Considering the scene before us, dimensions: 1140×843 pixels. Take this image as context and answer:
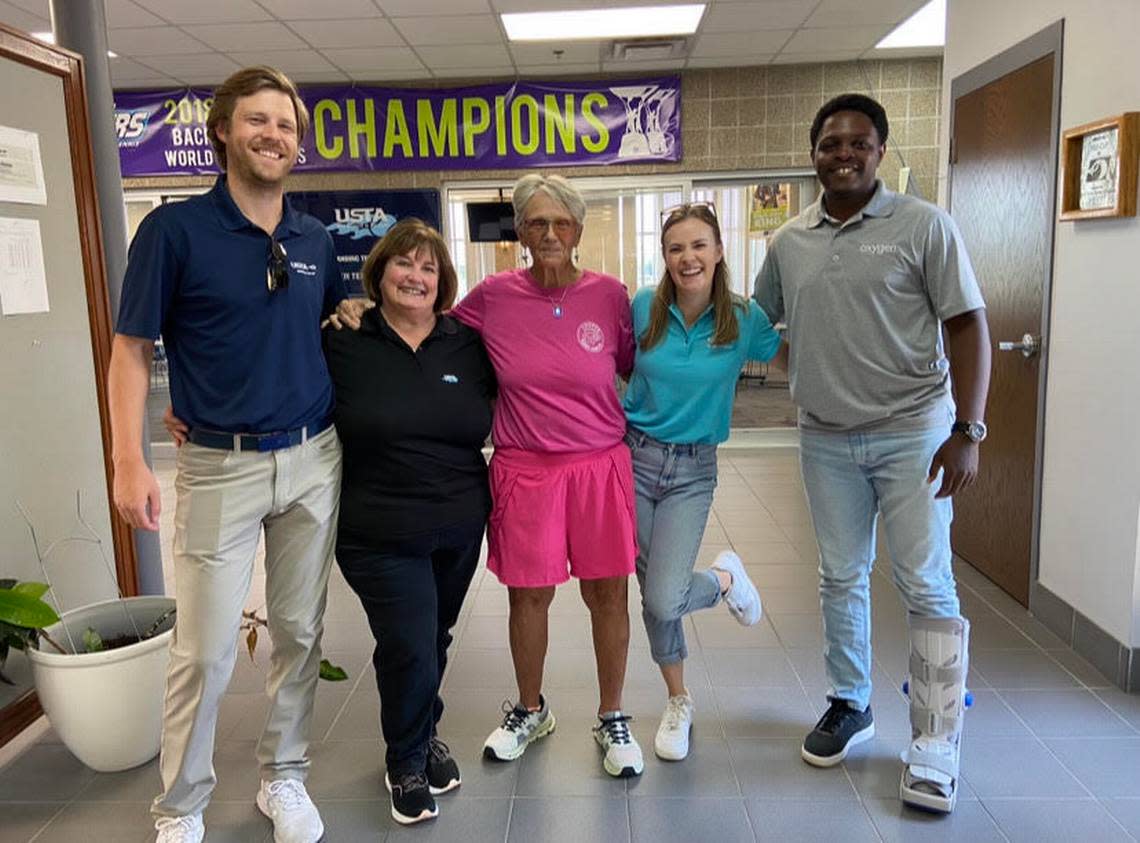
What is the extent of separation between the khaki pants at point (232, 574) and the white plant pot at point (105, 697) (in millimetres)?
383

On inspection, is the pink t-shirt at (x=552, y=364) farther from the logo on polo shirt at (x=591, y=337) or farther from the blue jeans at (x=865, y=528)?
the blue jeans at (x=865, y=528)

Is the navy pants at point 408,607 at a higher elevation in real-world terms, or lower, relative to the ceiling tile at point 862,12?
lower

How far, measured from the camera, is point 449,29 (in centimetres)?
507

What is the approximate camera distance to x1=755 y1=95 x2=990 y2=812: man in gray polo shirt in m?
1.97

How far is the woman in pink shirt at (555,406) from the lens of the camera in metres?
2.02

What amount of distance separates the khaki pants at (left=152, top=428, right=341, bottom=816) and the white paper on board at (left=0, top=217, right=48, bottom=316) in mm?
973

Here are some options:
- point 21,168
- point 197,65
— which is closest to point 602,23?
point 197,65

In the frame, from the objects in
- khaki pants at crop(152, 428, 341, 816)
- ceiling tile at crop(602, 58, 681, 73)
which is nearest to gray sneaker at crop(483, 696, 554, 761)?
khaki pants at crop(152, 428, 341, 816)

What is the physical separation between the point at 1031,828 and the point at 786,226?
5.11ft

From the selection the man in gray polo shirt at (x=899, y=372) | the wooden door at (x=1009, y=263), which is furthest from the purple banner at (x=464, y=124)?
the man in gray polo shirt at (x=899, y=372)

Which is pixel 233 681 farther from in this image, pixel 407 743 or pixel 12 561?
pixel 407 743

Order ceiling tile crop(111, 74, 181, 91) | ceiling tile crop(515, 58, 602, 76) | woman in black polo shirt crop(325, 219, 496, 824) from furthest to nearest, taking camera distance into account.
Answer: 1. ceiling tile crop(111, 74, 181, 91)
2. ceiling tile crop(515, 58, 602, 76)
3. woman in black polo shirt crop(325, 219, 496, 824)

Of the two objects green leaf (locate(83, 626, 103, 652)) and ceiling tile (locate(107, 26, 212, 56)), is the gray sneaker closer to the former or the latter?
green leaf (locate(83, 626, 103, 652))

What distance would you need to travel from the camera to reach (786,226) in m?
2.17
